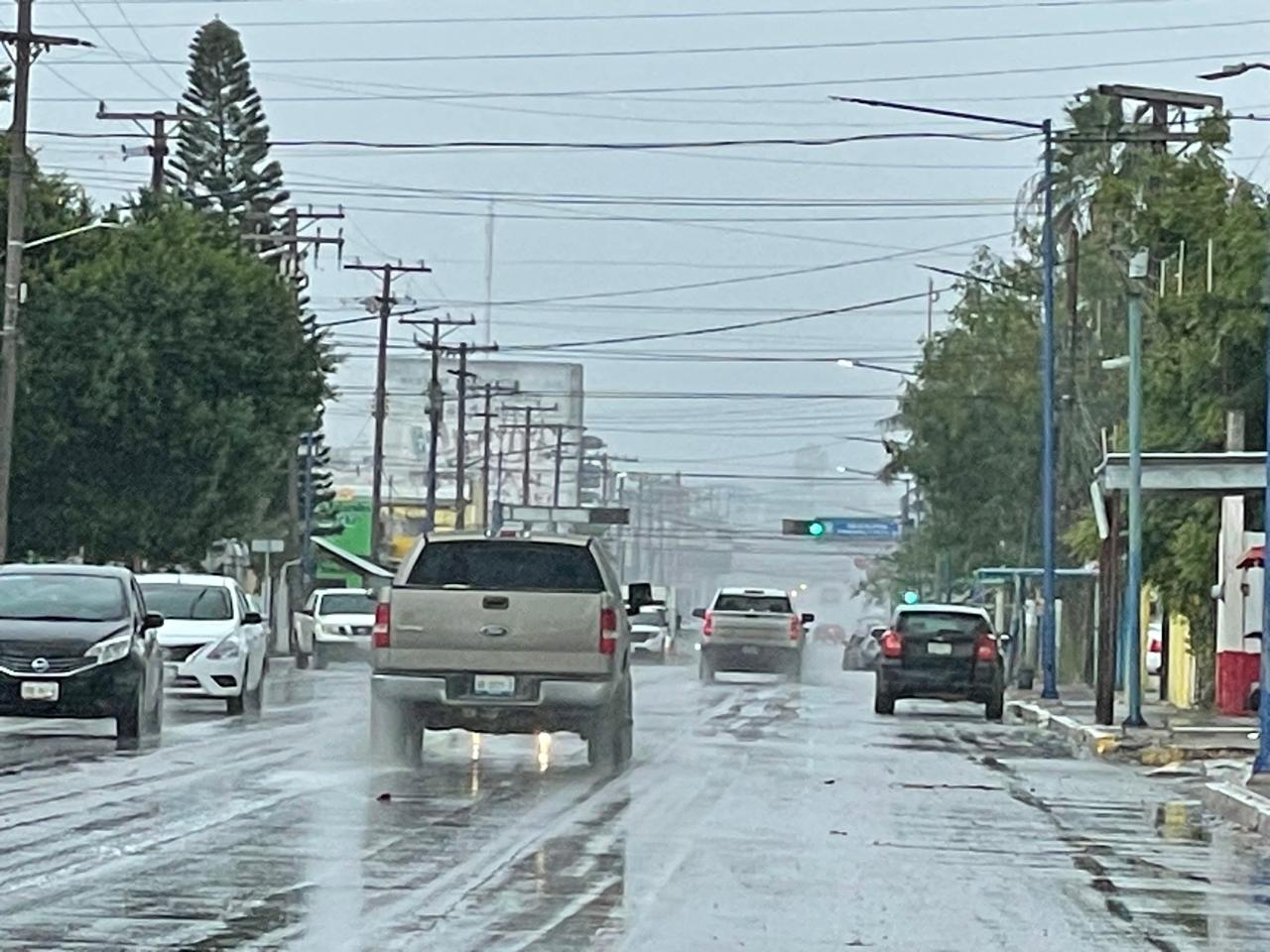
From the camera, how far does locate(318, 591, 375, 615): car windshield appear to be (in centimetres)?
6050

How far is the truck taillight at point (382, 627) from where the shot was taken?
966 inches

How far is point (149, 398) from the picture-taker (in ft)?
188

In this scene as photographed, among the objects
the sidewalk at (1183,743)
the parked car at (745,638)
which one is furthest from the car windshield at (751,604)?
the sidewalk at (1183,743)

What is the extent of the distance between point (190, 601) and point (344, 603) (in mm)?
25158

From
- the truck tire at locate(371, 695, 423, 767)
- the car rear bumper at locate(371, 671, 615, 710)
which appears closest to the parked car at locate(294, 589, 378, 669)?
the truck tire at locate(371, 695, 423, 767)

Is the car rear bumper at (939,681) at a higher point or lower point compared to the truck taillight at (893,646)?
lower

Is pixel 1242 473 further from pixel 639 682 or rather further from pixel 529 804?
pixel 639 682

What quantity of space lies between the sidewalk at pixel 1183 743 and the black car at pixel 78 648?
9860mm

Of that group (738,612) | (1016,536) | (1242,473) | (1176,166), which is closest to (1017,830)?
(1242,473)

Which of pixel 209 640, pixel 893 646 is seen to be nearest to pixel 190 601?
pixel 209 640

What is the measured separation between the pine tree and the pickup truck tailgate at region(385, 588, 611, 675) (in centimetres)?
5596

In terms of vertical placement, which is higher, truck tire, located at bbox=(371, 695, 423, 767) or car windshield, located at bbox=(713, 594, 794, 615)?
car windshield, located at bbox=(713, 594, 794, 615)

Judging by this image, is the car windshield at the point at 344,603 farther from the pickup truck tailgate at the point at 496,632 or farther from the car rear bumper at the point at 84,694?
the pickup truck tailgate at the point at 496,632

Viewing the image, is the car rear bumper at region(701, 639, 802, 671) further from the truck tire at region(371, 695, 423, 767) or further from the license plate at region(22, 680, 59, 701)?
the truck tire at region(371, 695, 423, 767)
